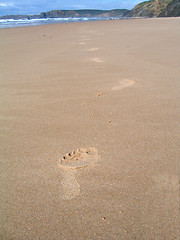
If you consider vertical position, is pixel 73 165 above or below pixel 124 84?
below

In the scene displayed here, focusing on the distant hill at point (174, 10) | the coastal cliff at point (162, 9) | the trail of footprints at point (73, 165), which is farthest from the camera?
the coastal cliff at point (162, 9)

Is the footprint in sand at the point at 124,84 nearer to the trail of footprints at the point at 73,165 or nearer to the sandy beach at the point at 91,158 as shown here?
the sandy beach at the point at 91,158

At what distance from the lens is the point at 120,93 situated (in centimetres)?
247

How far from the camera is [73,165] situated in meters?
1.39

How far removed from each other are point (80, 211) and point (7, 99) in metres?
A: 1.92

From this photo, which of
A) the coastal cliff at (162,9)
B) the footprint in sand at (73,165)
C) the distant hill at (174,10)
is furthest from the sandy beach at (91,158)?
the coastal cliff at (162,9)

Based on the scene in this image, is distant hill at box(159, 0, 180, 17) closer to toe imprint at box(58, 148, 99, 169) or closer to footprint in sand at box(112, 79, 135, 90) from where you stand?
footprint in sand at box(112, 79, 135, 90)

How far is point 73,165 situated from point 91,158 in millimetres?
150

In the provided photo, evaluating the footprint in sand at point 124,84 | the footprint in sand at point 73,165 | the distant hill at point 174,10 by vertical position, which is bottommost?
the footprint in sand at point 73,165

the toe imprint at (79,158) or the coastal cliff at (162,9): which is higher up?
the coastal cliff at (162,9)

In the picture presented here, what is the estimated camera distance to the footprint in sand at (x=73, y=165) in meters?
1.20

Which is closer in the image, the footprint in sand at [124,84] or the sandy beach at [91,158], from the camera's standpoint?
the sandy beach at [91,158]

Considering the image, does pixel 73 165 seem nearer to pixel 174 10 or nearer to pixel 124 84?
pixel 124 84

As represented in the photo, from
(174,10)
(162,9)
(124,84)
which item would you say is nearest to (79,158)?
(124,84)
